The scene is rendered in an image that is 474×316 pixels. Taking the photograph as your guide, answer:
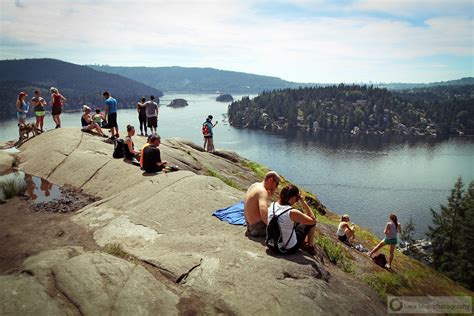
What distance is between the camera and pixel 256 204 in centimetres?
939

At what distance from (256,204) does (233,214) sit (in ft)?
5.46

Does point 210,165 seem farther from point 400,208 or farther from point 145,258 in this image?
point 400,208

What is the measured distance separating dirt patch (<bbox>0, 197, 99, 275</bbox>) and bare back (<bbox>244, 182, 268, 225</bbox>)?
432cm

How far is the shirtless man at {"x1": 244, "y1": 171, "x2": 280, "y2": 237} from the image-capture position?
30.5 feet

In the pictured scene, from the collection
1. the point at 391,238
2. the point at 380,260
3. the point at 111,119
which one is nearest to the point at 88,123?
the point at 111,119

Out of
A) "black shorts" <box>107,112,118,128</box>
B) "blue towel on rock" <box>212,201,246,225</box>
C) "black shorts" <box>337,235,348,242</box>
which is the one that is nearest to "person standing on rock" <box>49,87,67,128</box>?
"black shorts" <box>107,112,118,128</box>

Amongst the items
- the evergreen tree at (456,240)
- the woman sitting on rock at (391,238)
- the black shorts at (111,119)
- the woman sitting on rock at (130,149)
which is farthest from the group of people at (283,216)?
the evergreen tree at (456,240)

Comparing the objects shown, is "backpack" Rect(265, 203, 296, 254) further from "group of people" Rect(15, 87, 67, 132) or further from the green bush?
"group of people" Rect(15, 87, 67, 132)

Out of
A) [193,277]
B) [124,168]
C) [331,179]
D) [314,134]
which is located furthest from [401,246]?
[314,134]

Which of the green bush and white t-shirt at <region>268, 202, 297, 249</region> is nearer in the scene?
white t-shirt at <region>268, 202, 297, 249</region>

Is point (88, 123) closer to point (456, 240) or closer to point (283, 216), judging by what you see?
point (283, 216)

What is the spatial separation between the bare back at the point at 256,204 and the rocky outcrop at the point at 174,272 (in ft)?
2.01

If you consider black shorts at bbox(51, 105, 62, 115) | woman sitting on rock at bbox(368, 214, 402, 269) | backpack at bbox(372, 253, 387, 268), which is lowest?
backpack at bbox(372, 253, 387, 268)

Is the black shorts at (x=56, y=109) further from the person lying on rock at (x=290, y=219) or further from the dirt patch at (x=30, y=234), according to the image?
the person lying on rock at (x=290, y=219)
